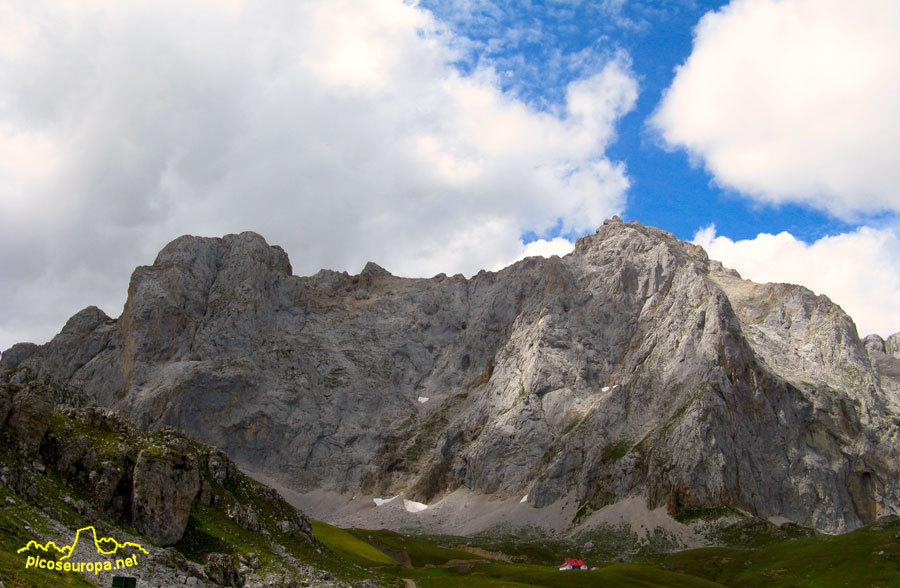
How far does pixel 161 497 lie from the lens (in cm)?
5184

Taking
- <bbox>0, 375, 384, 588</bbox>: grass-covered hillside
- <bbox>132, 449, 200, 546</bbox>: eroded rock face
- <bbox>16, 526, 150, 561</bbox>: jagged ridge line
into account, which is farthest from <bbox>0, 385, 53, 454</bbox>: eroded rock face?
<bbox>16, 526, 150, 561</bbox>: jagged ridge line

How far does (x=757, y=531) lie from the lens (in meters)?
154

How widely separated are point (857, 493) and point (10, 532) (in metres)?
194

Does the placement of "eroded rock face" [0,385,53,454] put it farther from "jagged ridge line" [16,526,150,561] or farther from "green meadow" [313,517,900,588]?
"green meadow" [313,517,900,588]

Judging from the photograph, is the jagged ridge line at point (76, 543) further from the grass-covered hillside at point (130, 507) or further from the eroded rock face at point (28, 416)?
the eroded rock face at point (28, 416)

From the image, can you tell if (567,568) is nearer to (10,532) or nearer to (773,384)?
(10,532)

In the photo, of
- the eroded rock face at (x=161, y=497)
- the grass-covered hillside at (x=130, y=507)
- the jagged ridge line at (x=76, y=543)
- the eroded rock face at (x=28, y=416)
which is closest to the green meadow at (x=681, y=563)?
the grass-covered hillside at (x=130, y=507)

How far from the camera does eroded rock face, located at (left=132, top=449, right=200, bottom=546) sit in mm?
50562

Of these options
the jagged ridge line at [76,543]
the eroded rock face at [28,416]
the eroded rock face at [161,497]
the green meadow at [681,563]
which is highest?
the eroded rock face at [28,416]

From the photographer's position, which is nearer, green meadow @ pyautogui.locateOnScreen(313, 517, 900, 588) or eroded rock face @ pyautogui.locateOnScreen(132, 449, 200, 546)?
eroded rock face @ pyautogui.locateOnScreen(132, 449, 200, 546)

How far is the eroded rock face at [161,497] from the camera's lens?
50562 millimetres

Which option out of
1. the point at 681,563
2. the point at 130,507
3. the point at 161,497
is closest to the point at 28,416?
the point at 130,507

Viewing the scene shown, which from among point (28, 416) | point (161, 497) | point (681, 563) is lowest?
point (681, 563)

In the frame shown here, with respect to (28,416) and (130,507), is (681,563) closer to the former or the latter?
(130,507)
